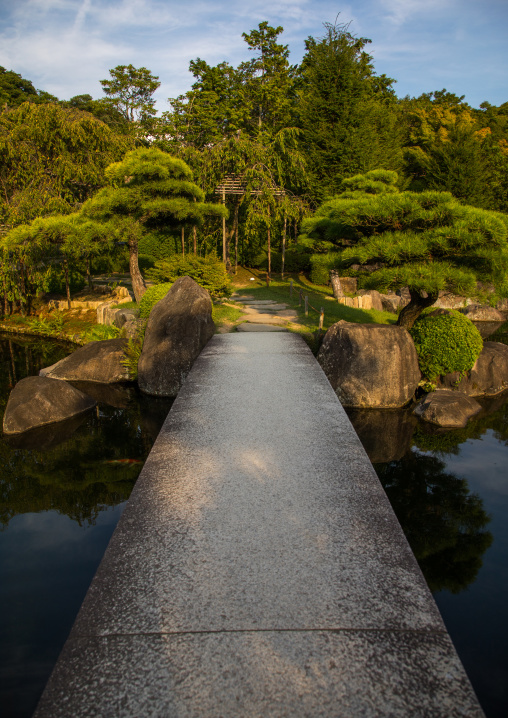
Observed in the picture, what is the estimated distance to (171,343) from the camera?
8844 millimetres

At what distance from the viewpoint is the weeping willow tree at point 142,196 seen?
13523mm

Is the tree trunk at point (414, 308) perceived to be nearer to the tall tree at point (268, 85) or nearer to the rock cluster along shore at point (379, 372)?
the rock cluster along shore at point (379, 372)

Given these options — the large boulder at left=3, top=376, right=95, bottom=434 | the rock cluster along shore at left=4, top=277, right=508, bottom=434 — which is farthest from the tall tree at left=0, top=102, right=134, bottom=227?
the large boulder at left=3, top=376, right=95, bottom=434

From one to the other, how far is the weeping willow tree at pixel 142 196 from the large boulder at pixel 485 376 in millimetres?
9045

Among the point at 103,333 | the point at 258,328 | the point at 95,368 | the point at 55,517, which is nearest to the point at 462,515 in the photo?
the point at 55,517

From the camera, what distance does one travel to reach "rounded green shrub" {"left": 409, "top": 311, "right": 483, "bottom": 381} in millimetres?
9000

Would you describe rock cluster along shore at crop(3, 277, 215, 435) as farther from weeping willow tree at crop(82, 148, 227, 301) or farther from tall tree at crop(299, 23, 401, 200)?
tall tree at crop(299, 23, 401, 200)

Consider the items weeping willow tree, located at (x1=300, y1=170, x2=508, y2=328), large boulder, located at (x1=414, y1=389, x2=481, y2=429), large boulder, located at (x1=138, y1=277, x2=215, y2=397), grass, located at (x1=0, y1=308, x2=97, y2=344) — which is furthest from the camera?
grass, located at (x1=0, y1=308, x2=97, y2=344)

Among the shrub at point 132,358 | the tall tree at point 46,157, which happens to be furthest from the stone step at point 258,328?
the tall tree at point 46,157

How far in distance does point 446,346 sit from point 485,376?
53.3 inches

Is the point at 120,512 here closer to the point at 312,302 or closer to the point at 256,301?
the point at 256,301

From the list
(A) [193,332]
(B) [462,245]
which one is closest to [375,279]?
(B) [462,245]

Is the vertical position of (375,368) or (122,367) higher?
(375,368)

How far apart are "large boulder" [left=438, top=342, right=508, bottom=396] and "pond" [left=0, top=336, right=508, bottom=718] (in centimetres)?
50
